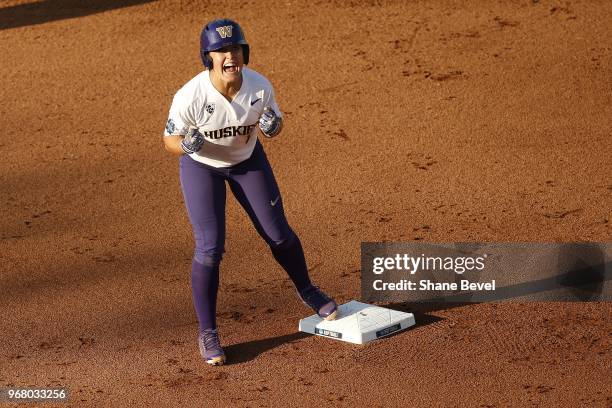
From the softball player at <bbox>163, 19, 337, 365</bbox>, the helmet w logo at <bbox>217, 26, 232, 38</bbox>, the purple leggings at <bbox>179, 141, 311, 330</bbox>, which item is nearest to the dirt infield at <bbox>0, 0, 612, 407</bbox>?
the purple leggings at <bbox>179, 141, 311, 330</bbox>

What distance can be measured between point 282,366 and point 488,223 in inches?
101

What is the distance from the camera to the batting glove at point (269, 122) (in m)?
6.77

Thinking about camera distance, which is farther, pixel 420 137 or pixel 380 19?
pixel 380 19

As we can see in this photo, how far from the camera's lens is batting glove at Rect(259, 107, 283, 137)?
677 cm

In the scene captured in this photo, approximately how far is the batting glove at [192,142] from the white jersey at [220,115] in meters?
0.09

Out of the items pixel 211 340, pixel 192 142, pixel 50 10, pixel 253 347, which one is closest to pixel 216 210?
pixel 192 142

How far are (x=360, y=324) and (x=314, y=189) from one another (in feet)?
8.51

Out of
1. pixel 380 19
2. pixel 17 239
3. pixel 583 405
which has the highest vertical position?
pixel 380 19

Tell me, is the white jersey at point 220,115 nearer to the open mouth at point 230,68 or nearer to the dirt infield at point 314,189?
the open mouth at point 230,68

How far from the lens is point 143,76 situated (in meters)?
12.0

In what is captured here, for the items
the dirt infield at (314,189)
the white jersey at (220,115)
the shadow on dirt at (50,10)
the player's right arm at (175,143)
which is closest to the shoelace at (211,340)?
the dirt infield at (314,189)

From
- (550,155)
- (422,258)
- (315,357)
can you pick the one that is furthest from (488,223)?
(315,357)

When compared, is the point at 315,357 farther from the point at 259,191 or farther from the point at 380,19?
the point at 380,19

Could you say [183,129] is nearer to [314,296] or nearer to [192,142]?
[192,142]
